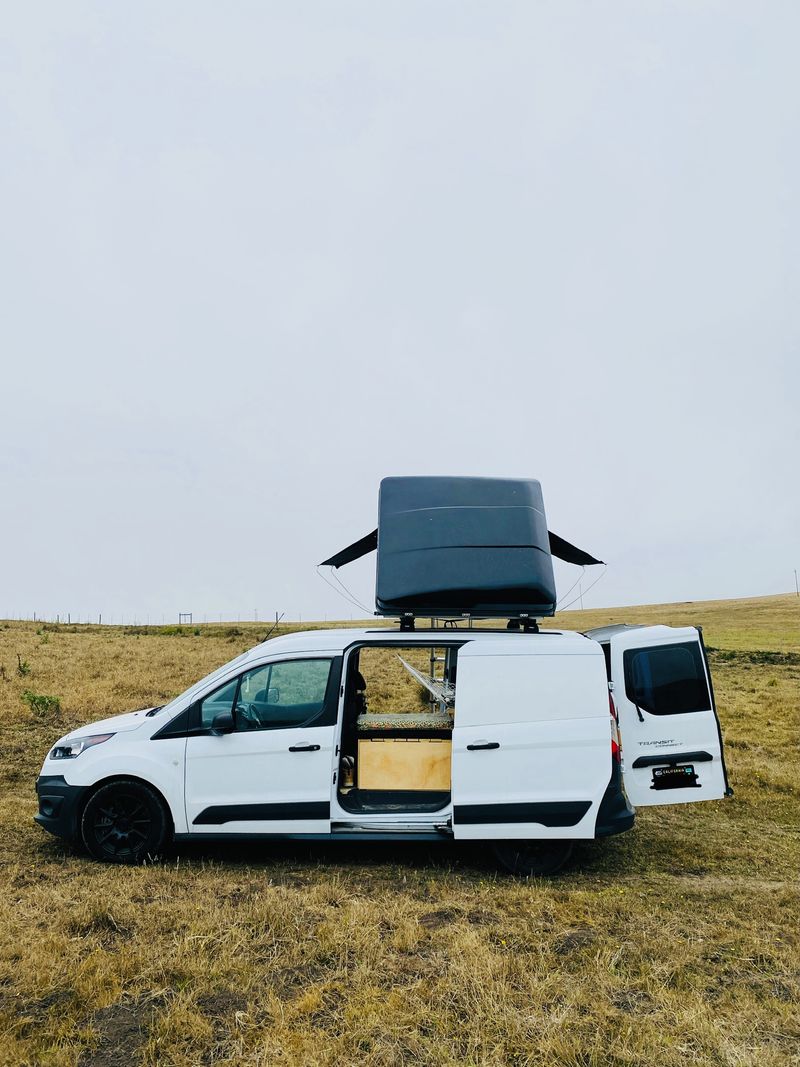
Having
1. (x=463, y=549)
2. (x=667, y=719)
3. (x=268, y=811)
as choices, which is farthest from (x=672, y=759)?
(x=268, y=811)

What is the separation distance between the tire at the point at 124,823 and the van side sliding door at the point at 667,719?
3912 millimetres

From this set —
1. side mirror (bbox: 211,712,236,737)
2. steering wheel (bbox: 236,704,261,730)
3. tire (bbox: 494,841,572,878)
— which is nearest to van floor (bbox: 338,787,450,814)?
tire (bbox: 494,841,572,878)

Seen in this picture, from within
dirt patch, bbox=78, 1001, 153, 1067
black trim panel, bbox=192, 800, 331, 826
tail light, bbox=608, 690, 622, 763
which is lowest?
dirt patch, bbox=78, 1001, 153, 1067

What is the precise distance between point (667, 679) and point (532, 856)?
6.27 feet

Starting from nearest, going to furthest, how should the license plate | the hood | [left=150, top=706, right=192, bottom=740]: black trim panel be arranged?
[left=150, top=706, right=192, bottom=740]: black trim panel
the hood
the license plate

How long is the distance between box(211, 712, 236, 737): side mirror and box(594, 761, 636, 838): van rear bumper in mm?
2995

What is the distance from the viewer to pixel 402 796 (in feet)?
23.6

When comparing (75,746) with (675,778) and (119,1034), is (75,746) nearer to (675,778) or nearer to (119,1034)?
(119,1034)

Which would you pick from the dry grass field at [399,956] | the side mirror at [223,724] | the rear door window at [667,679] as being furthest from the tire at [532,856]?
the side mirror at [223,724]

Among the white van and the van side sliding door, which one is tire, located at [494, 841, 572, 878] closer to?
the white van

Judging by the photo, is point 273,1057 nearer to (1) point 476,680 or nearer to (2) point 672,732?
(1) point 476,680

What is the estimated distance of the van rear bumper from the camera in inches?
258

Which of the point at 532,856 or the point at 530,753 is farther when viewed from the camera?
the point at 532,856

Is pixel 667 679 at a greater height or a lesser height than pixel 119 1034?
greater
